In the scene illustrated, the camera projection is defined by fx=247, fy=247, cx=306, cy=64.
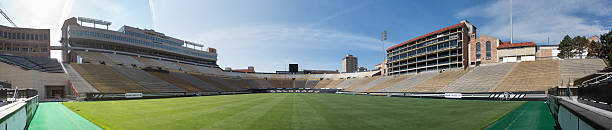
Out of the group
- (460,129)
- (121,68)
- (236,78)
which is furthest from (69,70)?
(460,129)

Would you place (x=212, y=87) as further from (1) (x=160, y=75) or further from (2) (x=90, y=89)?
(2) (x=90, y=89)

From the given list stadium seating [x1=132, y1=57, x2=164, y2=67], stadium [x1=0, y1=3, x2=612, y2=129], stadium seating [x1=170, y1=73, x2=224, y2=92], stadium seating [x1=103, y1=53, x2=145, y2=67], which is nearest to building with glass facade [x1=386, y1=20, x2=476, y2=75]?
stadium [x1=0, y1=3, x2=612, y2=129]

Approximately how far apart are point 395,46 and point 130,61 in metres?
70.5

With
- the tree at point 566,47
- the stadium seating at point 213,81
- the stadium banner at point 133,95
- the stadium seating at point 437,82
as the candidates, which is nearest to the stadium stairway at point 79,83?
the stadium banner at point 133,95

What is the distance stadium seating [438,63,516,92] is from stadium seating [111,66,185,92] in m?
48.0

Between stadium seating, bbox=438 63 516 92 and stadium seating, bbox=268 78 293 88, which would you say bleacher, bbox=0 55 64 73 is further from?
stadium seating, bbox=438 63 516 92

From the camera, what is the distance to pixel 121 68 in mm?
47562

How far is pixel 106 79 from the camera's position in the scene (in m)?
39.4

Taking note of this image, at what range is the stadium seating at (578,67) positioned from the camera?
103ft

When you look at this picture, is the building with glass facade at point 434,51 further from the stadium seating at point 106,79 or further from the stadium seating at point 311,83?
the stadium seating at point 106,79

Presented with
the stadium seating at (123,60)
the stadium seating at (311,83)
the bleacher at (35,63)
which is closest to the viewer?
the bleacher at (35,63)

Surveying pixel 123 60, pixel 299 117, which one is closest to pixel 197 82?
pixel 123 60

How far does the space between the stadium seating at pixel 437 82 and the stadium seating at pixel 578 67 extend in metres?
13.4

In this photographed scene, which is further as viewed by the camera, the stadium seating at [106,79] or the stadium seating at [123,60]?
the stadium seating at [123,60]
